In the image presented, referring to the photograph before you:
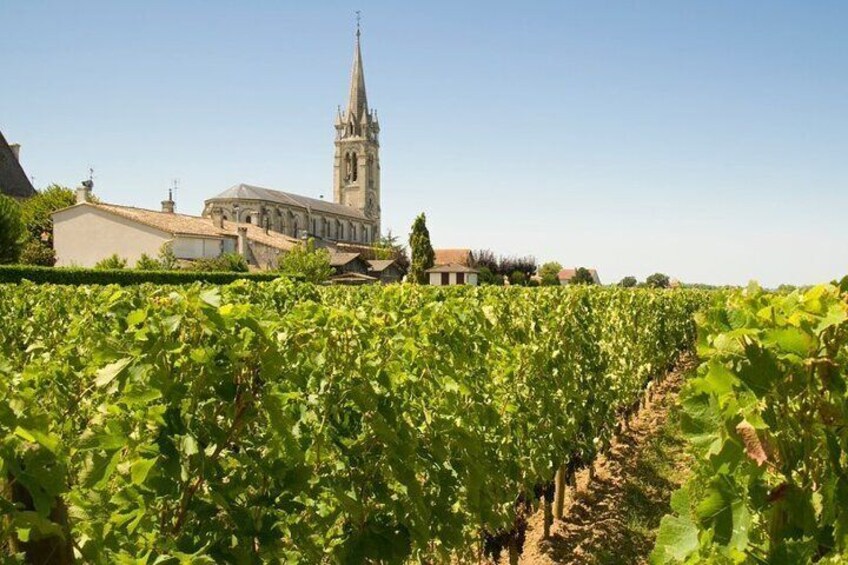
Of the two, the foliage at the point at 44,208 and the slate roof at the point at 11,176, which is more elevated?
the slate roof at the point at 11,176

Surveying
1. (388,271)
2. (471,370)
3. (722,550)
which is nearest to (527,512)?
(471,370)

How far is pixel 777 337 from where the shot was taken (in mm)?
1890

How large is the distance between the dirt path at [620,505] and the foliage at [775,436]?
169 inches

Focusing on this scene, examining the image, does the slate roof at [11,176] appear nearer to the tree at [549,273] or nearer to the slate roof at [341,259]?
the slate roof at [341,259]

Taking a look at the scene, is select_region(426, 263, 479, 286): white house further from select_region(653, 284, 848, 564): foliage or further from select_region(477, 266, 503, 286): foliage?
select_region(653, 284, 848, 564): foliage

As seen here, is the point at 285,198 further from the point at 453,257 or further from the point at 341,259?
the point at 341,259

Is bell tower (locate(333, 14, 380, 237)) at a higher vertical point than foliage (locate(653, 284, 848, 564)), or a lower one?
higher

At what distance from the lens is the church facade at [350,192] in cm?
8725

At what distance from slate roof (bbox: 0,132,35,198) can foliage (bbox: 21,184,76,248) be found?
1172mm

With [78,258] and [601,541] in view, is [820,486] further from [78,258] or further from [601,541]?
[78,258]

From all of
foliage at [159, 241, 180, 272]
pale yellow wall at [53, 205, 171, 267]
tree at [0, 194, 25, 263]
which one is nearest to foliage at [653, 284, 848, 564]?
tree at [0, 194, 25, 263]

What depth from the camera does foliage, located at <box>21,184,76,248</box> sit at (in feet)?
153

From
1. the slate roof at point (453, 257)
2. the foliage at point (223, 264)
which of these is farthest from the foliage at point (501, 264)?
the foliage at point (223, 264)

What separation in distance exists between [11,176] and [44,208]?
461cm
